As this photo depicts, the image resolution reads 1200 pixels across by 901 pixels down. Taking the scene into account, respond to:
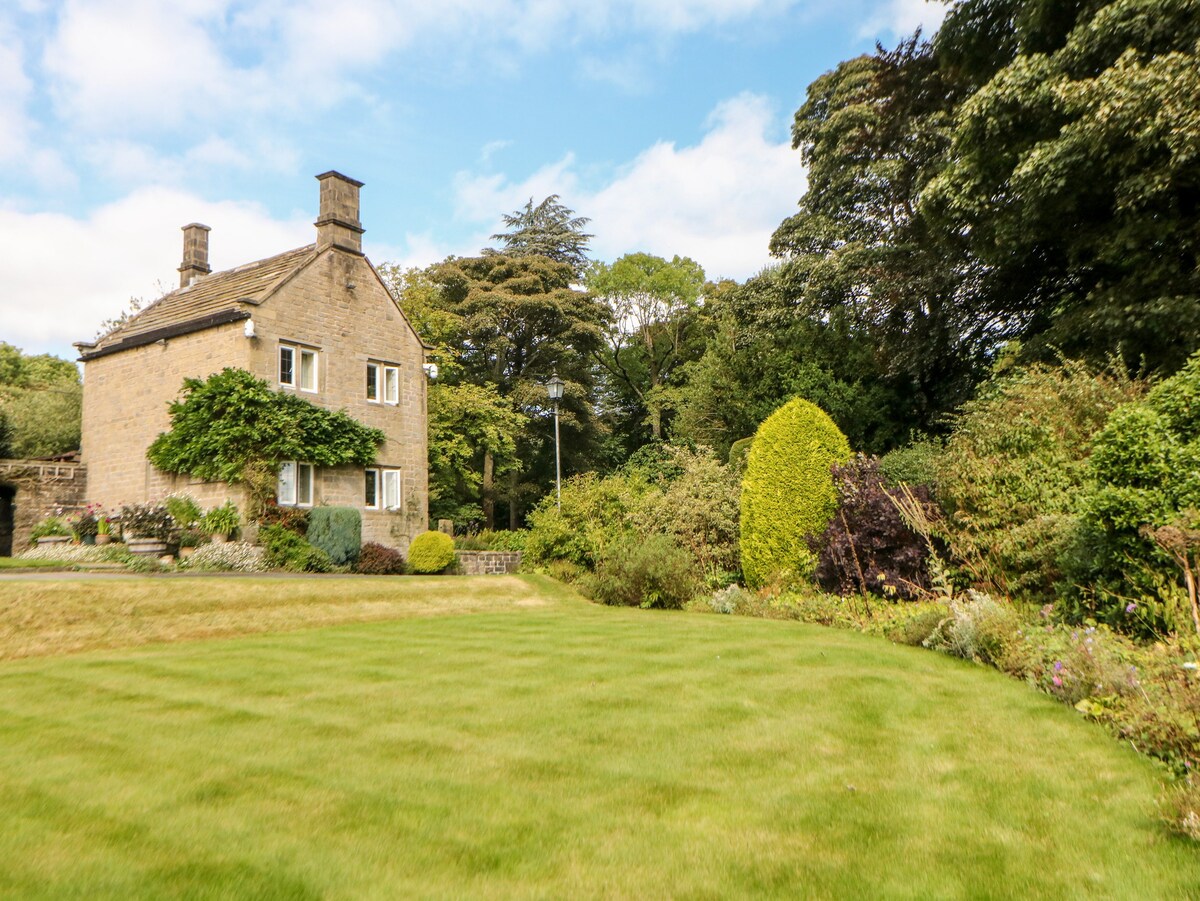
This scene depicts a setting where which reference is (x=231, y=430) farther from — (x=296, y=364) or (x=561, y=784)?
(x=561, y=784)

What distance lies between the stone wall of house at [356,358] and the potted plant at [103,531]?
5.03 m

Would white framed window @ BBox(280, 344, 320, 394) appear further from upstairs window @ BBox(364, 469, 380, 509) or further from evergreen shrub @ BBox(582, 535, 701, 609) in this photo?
evergreen shrub @ BBox(582, 535, 701, 609)

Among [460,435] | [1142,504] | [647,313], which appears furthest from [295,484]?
[647,313]

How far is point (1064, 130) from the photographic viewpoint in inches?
512

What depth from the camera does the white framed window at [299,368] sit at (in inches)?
909

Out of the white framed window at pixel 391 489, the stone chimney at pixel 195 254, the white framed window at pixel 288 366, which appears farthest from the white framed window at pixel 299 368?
the stone chimney at pixel 195 254

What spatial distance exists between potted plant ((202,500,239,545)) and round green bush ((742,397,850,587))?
42.7 feet

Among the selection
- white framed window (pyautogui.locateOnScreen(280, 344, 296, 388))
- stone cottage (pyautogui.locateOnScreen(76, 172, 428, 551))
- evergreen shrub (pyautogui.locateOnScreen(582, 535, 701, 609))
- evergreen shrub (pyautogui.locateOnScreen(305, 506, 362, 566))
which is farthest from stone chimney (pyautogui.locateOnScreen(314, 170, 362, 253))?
evergreen shrub (pyautogui.locateOnScreen(582, 535, 701, 609))

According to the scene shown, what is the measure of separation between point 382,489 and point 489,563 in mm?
4485

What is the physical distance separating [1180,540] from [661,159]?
13.1 m

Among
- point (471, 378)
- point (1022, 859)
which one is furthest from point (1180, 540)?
point (471, 378)

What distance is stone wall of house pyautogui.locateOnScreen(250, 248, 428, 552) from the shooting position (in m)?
23.1

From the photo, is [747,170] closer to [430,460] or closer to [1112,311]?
[1112,311]

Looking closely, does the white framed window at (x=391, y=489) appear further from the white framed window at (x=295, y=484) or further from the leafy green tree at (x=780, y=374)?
the leafy green tree at (x=780, y=374)
